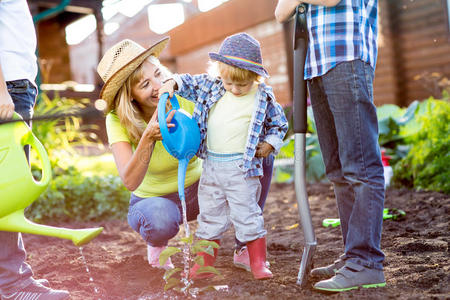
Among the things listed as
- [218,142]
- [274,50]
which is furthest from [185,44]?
[218,142]

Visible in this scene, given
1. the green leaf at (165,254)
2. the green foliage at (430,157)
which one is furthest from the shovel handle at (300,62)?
the green foliage at (430,157)

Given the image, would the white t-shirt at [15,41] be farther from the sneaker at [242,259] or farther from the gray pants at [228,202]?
the sneaker at [242,259]

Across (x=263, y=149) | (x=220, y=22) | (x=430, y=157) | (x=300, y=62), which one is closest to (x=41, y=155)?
(x=263, y=149)

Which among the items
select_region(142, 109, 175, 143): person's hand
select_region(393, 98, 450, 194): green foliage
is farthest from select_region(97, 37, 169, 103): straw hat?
select_region(393, 98, 450, 194): green foliage

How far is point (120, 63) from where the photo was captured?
2.24 metres

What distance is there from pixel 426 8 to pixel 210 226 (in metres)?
5.39

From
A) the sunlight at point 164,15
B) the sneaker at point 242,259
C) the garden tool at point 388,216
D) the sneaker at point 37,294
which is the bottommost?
the garden tool at point 388,216

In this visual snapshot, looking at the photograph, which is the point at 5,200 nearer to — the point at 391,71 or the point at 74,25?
the point at 391,71

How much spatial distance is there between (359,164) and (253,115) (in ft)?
1.64

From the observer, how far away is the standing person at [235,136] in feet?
6.82

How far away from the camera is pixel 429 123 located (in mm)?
3982

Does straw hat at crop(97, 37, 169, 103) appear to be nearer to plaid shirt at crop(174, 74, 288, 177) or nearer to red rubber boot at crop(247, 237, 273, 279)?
plaid shirt at crop(174, 74, 288, 177)

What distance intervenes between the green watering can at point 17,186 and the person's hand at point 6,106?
0.19 feet

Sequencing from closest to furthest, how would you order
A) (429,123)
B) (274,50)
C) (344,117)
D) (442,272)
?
1. (344,117)
2. (442,272)
3. (429,123)
4. (274,50)
